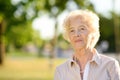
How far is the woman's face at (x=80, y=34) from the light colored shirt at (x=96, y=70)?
0.19 metres

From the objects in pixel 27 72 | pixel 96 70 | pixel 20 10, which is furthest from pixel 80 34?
pixel 20 10

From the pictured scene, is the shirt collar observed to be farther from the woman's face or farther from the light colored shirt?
the woman's face

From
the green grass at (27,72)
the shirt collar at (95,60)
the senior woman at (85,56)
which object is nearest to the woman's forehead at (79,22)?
the senior woman at (85,56)

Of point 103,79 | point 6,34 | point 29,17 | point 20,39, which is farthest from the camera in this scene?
point 20,39

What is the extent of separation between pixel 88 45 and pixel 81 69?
27 cm

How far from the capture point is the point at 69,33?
18.1 ft

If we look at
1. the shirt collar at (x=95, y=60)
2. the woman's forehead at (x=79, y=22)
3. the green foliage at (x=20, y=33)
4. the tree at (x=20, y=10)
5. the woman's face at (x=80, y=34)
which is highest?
the green foliage at (x=20, y=33)

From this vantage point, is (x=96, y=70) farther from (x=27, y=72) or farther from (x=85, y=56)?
(x=27, y=72)

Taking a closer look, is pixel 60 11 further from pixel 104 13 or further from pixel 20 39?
pixel 104 13

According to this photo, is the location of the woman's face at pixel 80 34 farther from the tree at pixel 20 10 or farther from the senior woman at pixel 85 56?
the tree at pixel 20 10

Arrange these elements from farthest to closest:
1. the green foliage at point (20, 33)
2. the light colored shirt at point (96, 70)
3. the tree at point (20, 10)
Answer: the green foliage at point (20, 33)
the tree at point (20, 10)
the light colored shirt at point (96, 70)

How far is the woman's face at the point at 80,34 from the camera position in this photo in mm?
5406

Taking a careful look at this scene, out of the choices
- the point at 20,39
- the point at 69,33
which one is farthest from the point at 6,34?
the point at 69,33

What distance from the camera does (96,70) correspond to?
5387mm
